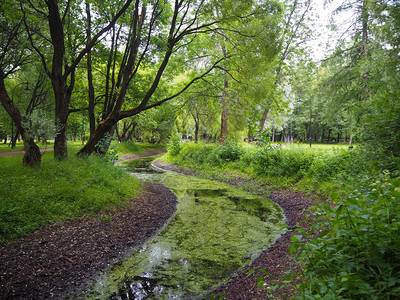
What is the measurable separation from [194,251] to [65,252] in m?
2.51

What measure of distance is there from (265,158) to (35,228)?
388 inches

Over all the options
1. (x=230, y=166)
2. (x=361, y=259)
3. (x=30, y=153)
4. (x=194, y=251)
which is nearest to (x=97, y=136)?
(x=30, y=153)

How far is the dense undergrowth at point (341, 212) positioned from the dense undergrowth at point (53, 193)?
4882 mm

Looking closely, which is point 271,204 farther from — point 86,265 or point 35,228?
point 35,228

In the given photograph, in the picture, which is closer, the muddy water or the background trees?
the muddy water

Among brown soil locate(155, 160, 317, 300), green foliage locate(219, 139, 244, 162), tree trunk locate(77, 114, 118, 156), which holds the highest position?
tree trunk locate(77, 114, 118, 156)

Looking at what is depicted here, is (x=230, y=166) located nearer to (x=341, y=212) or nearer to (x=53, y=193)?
(x=53, y=193)

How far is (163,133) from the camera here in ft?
125

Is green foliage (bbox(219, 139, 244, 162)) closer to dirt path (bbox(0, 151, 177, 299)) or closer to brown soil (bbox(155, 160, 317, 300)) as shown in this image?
brown soil (bbox(155, 160, 317, 300))

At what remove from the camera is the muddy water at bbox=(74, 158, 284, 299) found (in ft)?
12.0

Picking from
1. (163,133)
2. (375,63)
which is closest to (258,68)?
(375,63)

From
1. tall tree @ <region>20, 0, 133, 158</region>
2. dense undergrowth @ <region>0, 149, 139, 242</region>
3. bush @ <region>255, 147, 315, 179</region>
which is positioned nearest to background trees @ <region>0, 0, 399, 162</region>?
tall tree @ <region>20, 0, 133, 158</region>

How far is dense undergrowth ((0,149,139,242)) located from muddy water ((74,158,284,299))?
188 cm

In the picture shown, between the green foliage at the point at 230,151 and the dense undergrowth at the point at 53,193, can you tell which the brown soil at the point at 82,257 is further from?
the green foliage at the point at 230,151
